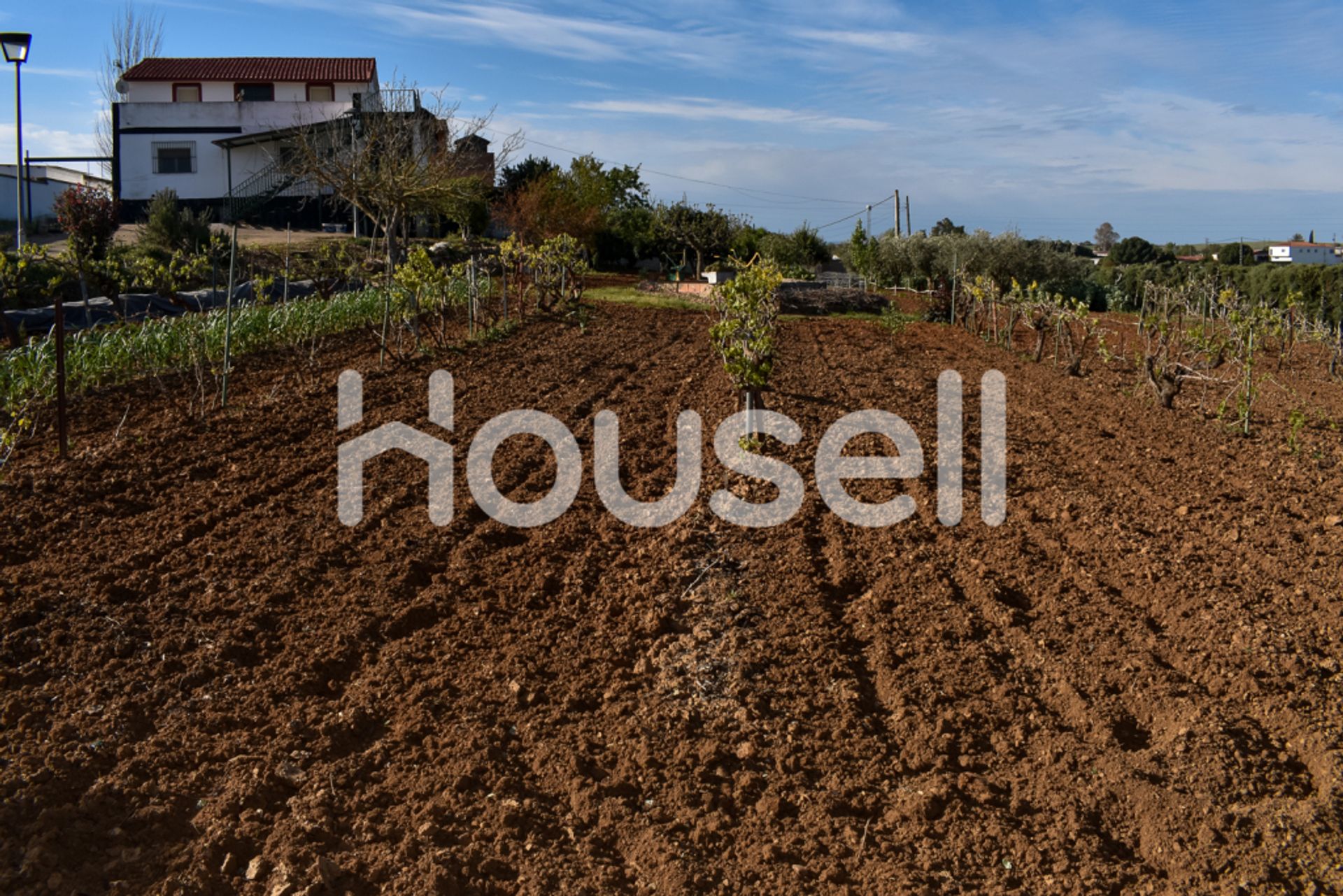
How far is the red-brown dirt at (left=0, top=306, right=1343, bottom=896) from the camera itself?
10.5ft

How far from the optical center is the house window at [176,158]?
107 ft

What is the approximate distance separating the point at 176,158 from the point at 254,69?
5.71 metres

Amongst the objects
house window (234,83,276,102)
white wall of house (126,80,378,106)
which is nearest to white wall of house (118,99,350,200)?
white wall of house (126,80,378,106)

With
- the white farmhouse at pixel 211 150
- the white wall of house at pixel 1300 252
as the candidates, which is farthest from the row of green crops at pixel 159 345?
the white wall of house at pixel 1300 252

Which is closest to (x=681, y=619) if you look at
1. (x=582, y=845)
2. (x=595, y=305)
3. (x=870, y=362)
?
(x=582, y=845)

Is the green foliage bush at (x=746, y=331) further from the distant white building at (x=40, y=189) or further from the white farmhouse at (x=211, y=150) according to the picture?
the distant white building at (x=40, y=189)

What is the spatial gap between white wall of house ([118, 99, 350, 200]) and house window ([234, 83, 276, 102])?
329cm

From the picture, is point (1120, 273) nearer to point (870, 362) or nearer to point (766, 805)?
point (870, 362)

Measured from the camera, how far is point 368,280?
12.5 meters

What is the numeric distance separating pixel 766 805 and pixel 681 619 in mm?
1562

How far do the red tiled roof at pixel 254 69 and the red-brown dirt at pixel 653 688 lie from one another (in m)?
32.2

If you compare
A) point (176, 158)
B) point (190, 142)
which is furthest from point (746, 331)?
point (176, 158)

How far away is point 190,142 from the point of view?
3253cm

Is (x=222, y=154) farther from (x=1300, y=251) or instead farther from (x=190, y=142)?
(x=1300, y=251)
